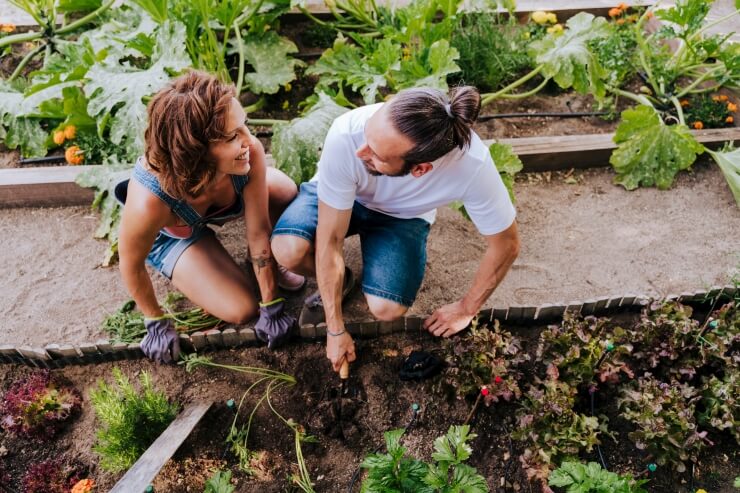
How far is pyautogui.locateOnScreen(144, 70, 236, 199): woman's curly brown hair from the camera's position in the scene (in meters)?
1.86

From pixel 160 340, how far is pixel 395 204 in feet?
3.85

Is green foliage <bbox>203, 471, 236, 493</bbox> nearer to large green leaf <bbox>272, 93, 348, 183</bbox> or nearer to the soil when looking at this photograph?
the soil

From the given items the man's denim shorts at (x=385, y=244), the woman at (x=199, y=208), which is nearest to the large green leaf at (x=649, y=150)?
the man's denim shorts at (x=385, y=244)

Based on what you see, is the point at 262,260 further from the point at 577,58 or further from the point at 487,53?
the point at 487,53

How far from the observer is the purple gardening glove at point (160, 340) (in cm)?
243

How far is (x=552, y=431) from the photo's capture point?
205cm

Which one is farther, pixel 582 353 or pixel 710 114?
pixel 710 114

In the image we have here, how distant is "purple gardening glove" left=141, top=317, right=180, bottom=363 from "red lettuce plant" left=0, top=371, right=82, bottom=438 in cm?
36

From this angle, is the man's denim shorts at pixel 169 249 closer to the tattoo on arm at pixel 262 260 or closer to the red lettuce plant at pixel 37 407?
the tattoo on arm at pixel 262 260

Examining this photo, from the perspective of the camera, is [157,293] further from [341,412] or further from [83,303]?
[341,412]

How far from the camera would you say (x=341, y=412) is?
2.32 m

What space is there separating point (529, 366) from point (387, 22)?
2.44 meters

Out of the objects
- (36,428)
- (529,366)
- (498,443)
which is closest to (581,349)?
(529,366)

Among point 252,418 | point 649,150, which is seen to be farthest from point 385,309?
point 649,150
